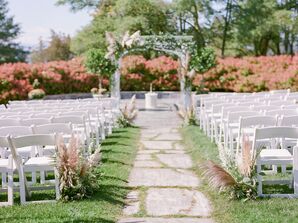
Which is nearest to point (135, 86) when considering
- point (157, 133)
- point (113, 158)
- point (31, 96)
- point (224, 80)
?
point (224, 80)

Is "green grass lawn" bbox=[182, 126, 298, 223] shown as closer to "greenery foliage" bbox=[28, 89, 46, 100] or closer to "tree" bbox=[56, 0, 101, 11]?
"greenery foliage" bbox=[28, 89, 46, 100]

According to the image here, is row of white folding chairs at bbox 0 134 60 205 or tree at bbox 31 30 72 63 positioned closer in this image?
row of white folding chairs at bbox 0 134 60 205

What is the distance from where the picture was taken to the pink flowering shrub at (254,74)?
23.2 m

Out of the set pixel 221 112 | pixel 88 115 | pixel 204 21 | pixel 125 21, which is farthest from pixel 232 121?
pixel 204 21

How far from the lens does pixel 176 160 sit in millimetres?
8555

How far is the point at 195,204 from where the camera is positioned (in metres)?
5.77

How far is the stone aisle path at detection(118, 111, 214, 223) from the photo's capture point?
534cm

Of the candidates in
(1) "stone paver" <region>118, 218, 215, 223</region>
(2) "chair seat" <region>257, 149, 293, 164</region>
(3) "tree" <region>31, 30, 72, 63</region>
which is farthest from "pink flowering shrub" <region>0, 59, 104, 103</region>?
(3) "tree" <region>31, 30, 72, 63</region>

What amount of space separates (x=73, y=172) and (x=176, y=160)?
2.99m

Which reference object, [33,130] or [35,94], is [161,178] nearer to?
[33,130]

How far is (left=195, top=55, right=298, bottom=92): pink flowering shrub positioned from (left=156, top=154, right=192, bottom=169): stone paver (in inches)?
590

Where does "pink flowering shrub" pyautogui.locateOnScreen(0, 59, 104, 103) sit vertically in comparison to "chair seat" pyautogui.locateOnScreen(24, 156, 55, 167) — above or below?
above

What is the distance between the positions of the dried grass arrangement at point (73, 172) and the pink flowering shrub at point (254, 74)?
18102mm

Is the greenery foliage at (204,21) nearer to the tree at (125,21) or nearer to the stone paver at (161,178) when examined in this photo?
the tree at (125,21)
